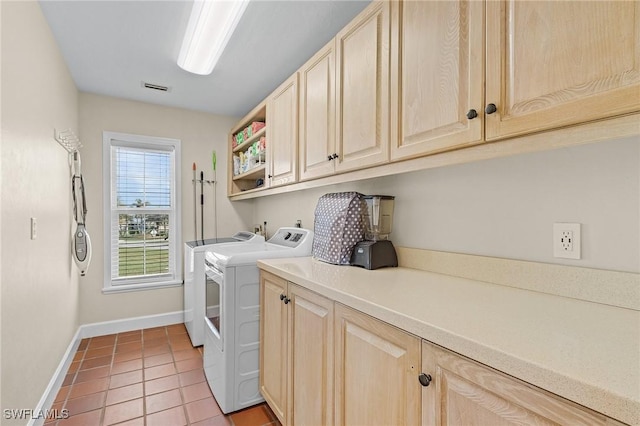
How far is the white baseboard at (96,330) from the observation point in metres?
1.96

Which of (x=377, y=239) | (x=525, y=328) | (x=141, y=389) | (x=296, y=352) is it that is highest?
(x=377, y=239)

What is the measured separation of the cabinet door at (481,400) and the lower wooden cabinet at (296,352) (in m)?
0.48

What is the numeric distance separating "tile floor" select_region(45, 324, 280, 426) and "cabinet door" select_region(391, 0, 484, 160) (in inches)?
70.6

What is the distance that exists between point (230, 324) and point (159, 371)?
1.06 m

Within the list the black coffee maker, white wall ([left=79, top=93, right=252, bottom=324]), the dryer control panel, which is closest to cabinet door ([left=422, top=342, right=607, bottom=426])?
the black coffee maker

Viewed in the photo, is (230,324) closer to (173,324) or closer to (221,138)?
(173,324)

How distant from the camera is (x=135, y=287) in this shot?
10.6 feet

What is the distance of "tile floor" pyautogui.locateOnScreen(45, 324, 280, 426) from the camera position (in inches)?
71.0

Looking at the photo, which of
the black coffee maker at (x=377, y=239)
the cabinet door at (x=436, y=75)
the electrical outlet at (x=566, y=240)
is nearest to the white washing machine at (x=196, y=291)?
the black coffee maker at (x=377, y=239)

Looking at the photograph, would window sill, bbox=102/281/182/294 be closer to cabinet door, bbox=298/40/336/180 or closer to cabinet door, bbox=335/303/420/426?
cabinet door, bbox=298/40/336/180

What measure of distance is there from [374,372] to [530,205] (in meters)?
0.85

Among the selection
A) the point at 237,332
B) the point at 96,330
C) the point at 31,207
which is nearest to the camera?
the point at 31,207

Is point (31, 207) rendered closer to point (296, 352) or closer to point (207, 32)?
point (207, 32)

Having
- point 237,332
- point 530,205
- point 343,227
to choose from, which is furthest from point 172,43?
point 530,205
